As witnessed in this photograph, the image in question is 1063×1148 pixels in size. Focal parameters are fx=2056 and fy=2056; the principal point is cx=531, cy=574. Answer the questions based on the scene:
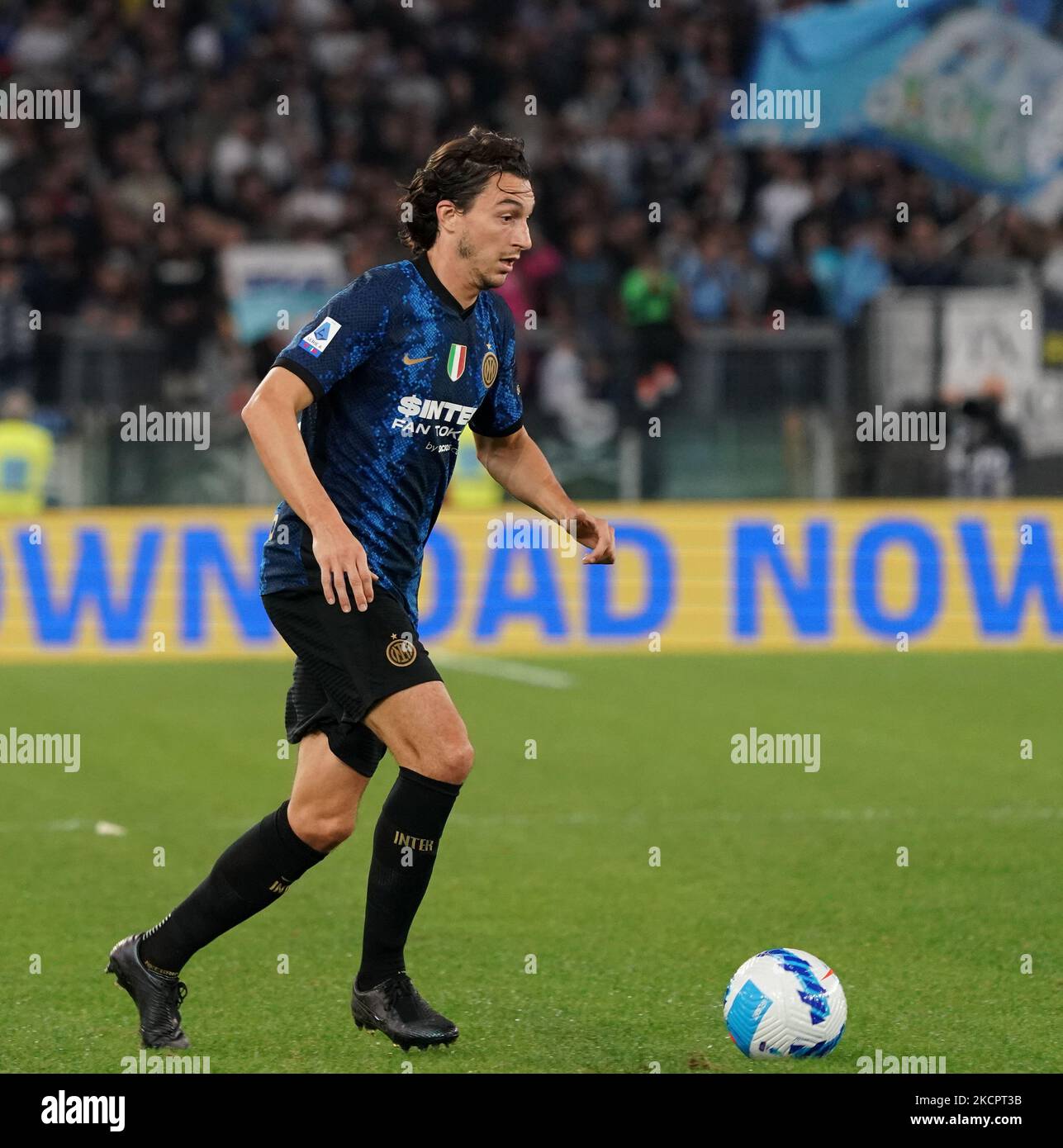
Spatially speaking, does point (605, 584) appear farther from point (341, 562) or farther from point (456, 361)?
point (341, 562)

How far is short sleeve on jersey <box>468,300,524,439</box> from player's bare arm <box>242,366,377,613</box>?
670 mm

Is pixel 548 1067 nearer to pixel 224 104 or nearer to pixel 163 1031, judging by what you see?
pixel 163 1031

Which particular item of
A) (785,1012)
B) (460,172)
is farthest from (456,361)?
(785,1012)

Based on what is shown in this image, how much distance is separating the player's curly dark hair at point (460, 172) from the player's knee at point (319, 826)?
1.40 metres

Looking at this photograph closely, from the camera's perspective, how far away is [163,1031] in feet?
16.4

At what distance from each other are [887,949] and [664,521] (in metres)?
8.69

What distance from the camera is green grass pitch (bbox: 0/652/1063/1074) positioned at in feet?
17.0

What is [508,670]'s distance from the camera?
13.4 meters

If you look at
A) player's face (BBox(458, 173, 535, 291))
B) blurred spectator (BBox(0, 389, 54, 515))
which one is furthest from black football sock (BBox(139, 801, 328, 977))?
blurred spectator (BBox(0, 389, 54, 515))

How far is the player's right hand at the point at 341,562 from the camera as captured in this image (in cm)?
461

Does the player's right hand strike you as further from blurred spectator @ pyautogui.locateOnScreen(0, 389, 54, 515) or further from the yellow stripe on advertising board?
blurred spectator @ pyautogui.locateOnScreen(0, 389, 54, 515)

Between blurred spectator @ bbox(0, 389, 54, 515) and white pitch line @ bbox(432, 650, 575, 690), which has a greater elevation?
blurred spectator @ bbox(0, 389, 54, 515)

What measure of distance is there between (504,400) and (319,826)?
122 cm
